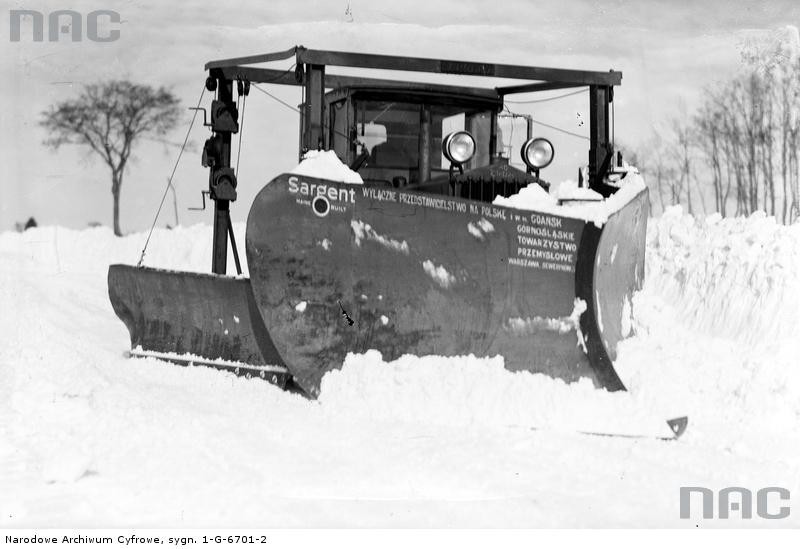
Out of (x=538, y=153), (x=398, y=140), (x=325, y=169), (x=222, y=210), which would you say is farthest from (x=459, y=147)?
(x=222, y=210)

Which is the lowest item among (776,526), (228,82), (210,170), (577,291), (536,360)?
(776,526)

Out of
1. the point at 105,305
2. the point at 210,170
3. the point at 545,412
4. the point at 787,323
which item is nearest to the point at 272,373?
the point at 545,412

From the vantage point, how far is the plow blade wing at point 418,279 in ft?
20.5

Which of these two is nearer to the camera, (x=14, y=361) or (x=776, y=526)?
(x=776, y=526)

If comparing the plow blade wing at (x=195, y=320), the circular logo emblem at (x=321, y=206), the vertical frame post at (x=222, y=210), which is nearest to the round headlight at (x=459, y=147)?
the circular logo emblem at (x=321, y=206)

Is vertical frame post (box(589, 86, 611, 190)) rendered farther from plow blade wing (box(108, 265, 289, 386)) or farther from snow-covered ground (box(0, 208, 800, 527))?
plow blade wing (box(108, 265, 289, 386))

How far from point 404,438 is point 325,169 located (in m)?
1.79

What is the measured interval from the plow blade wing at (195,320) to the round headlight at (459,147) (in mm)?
1834

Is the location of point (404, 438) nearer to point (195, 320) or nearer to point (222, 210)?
point (195, 320)

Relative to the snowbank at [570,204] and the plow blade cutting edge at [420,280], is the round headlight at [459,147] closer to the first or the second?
the snowbank at [570,204]

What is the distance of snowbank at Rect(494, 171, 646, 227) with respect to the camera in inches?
262

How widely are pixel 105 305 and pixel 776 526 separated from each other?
36.5 ft

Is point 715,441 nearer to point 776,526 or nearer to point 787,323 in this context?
point 776,526

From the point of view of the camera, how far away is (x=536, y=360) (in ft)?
21.2
